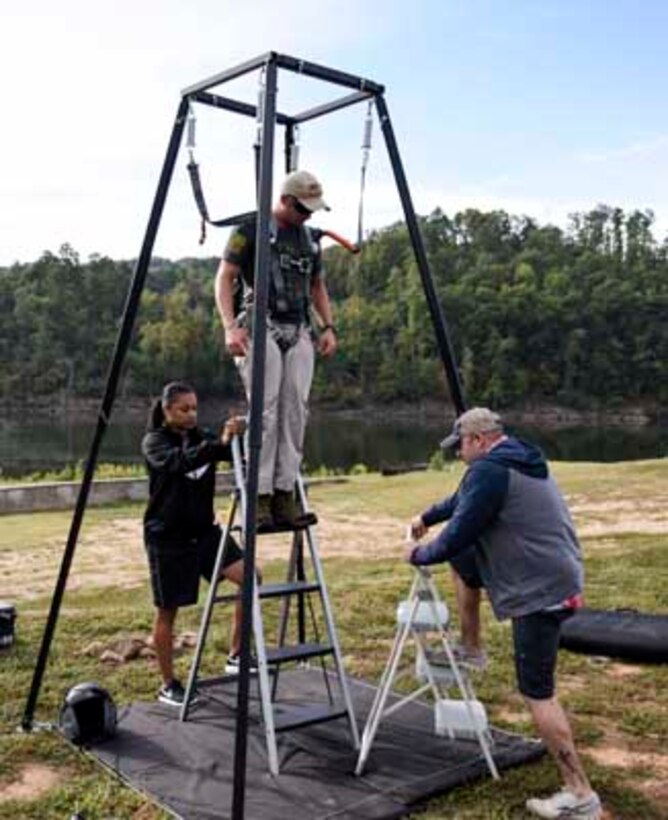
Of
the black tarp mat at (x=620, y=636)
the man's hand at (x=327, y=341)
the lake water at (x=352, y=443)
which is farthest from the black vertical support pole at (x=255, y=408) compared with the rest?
the lake water at (x=352, y=443)

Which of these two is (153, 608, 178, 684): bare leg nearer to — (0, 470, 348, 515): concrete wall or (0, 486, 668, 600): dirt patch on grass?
(0, 486, 668, 600): dirt patch on grass

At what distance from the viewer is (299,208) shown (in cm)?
491

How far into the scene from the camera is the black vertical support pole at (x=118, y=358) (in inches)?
194

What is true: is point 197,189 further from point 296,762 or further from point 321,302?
point 296,762

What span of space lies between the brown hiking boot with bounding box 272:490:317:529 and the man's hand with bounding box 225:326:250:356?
767 millimetres

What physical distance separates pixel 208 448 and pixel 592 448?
49445 millimetres

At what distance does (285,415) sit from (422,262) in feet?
3.46

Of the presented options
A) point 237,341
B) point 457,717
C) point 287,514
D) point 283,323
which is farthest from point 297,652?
point 283,323

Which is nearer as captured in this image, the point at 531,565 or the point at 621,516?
Answer: the point at 531,565

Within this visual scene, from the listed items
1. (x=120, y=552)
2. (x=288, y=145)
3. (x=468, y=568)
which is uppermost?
(x=288, y=145)

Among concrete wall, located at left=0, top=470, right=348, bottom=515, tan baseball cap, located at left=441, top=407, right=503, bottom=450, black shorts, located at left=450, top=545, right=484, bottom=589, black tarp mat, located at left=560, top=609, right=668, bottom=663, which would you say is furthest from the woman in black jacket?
concrete wall, located at left=0, top=470, right=348, bottom=515

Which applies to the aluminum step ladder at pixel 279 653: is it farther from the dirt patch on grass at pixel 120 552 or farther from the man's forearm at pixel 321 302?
the dirt patch on grass at pixel 120 552

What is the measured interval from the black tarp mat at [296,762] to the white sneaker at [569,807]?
43 centimetres

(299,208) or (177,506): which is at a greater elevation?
(299,208)
